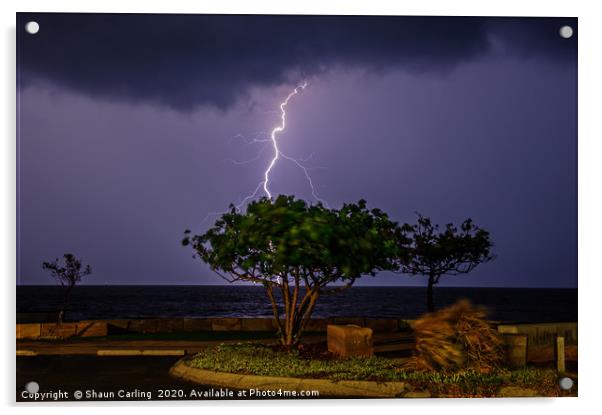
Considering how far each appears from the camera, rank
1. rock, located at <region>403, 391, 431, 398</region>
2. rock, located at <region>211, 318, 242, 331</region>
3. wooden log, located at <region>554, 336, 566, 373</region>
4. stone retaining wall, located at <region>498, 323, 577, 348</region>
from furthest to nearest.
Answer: rock, located at <region>211, 318, 242, 331</region> < stone retaining wall, located at <region>498, 323, 577, 348</region> < wooden log, located at <region>554, 336, 566, 373</region> < rock, located at <region>403, 391, 431, 398</region>

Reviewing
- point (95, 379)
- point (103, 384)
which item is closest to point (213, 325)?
point (95, 379)

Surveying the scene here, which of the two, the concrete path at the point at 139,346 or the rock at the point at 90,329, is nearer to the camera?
the concrete path at the point at 139,346

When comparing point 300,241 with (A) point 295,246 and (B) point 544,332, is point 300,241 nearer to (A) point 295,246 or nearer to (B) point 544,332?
(A) point 295,246

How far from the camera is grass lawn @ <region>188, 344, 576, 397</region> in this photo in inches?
380

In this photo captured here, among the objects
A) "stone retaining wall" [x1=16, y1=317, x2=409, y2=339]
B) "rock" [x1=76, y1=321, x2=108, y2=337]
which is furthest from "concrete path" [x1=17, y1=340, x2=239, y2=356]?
"stone retaining wall" [x1=16, y1=317, x2=409, y2=339]

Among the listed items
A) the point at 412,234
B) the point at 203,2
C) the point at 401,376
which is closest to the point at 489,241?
the point at 412,234

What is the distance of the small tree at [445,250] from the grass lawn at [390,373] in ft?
26.0

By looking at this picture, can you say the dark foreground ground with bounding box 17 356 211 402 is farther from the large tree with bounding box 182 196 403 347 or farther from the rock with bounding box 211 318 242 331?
the rock with bounding box 211 318 242 331

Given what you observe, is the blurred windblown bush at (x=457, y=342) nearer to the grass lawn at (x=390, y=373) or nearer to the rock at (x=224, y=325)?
the grass lawn at (x=390, y=373)

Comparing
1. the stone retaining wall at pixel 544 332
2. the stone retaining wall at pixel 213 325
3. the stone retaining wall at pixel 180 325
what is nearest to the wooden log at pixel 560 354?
the stone retaining wall at pixel 544 332

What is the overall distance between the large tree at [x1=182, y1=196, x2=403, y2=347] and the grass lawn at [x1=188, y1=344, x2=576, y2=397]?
128 cm

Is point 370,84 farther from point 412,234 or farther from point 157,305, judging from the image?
point 157,305

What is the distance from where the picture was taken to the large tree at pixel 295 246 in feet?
35.9
